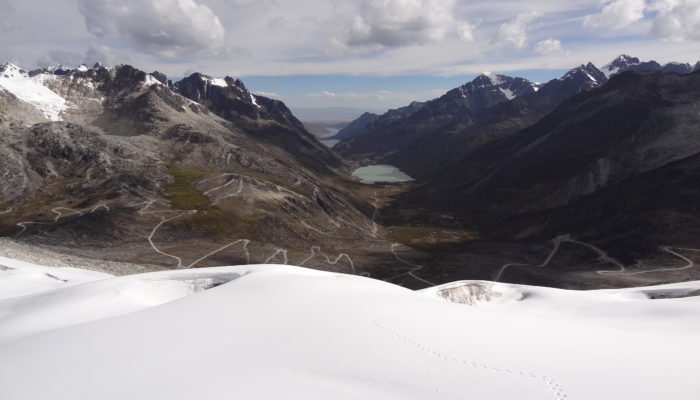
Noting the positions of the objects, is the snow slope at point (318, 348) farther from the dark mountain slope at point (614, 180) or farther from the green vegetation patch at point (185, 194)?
the green vegetation patch at point (185, 194)

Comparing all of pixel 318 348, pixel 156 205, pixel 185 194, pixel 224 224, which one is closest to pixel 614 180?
pixel 224 224

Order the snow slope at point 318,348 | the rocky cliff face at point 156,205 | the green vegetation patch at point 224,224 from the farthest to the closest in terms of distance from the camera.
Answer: the green vegetation patch at point 224,224, the rocky cliff face at point 156,205, the snow slope at point 318,348

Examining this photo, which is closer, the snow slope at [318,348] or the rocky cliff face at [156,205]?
the snow slope at [318,348]

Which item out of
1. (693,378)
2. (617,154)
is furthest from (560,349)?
(617,154)

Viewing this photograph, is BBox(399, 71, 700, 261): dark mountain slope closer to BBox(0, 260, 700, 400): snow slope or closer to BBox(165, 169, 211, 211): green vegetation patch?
BBox(0, 260, 700, 400): snow slope

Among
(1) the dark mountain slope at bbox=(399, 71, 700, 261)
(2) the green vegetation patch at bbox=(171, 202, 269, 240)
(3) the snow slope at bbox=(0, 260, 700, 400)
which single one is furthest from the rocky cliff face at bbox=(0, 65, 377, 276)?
(1) the dark mountain slope at bbox=(399, 71, 700, 261)

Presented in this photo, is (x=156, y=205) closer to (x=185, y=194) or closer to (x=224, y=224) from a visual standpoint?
(x=185, y=194)

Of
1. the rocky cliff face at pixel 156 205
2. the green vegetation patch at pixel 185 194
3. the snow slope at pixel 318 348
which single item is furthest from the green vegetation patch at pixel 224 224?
the snow slope at pixel 318 348
